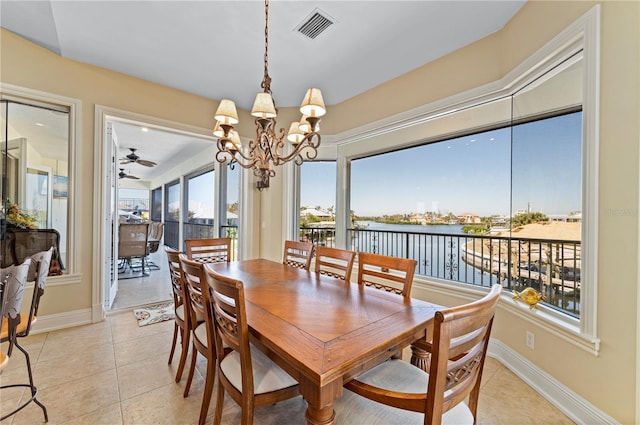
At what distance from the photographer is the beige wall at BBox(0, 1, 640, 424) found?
149cm

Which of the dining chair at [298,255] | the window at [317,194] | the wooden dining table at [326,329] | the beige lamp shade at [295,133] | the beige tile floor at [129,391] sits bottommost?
the beige tile floor at [129,391]

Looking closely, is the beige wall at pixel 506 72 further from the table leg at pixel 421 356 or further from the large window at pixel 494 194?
the table leg at pixel 421 356

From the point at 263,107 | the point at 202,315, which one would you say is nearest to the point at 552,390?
the point at 202,315

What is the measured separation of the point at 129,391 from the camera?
6.23 feet

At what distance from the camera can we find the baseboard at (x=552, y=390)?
1621 mm

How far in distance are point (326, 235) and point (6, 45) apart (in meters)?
4.24

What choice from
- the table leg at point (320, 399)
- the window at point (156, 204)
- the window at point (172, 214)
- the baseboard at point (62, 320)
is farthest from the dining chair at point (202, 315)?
the window at point (156, 204)

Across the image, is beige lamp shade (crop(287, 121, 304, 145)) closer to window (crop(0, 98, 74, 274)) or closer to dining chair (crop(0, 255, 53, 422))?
dining chair (crop(0, 255, 53, 422))

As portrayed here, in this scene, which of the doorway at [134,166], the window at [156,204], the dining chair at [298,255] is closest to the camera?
the dining chair at [298,255]

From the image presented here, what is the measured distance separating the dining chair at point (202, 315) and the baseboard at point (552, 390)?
2.28 meters

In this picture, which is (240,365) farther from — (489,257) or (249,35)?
(489,257)

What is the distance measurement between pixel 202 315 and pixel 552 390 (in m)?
2.45

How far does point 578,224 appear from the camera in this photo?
1961 millimetres

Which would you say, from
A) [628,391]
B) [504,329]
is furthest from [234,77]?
[628,391]
